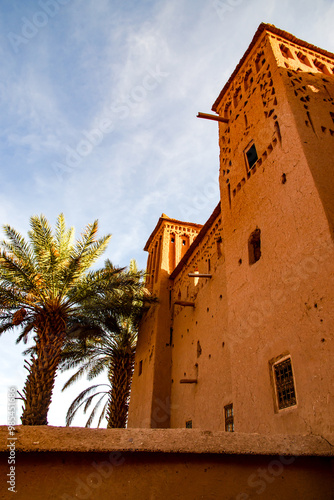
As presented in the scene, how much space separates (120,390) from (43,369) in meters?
4.26

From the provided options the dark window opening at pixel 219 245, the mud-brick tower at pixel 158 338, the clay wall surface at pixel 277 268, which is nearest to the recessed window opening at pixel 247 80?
the clay wall surface at pixel 277 268

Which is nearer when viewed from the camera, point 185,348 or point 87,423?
point 185,348

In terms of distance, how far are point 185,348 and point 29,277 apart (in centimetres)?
511

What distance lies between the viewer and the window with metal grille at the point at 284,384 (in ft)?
15.0

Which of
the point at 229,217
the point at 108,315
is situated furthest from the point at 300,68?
the point at 108,315

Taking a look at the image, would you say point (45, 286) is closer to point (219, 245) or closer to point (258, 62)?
point (219, 245)

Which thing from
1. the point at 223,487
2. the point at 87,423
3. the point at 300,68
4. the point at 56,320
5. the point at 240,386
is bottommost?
the point at 223,487

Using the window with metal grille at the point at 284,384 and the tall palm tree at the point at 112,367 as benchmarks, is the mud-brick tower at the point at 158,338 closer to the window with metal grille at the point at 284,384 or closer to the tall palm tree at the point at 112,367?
the tall palm tree at the point at 112,367

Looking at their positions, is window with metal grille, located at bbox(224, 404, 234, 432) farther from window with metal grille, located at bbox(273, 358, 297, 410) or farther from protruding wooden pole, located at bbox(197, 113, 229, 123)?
protruding wooden pole, located at bbox(197, 113, 229, 123)

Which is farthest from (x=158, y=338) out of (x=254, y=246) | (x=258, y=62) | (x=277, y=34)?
(x=277, y=34)

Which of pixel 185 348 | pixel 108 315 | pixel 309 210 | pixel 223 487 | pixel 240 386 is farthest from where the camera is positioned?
pixel 108 315

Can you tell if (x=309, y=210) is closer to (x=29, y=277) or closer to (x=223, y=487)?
(x=223, y=487)

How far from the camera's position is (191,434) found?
331cm

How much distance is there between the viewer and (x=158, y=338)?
12.1 metres
